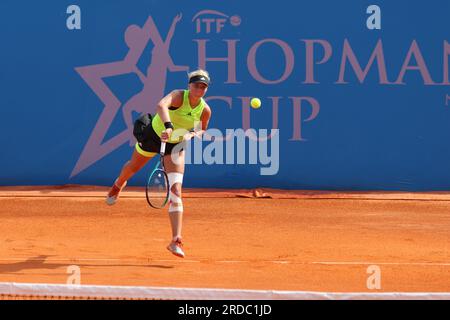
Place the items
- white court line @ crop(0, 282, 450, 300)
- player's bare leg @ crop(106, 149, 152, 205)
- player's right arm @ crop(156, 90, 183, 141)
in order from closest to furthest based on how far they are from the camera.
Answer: white court line @ crop(0, 282, 450, 300) < player's right arm @ crop(156, 90, 183, 141) < player's bare leg @ crop(106, 149, 152, 205)

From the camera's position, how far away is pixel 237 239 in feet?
27.2

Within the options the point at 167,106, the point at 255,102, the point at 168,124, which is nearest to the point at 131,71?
the point at 255,102

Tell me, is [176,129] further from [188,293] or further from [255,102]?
[255,102]

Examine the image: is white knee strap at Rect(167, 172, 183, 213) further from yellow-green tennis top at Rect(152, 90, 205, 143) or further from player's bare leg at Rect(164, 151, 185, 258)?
yellow-green tennis top at Rect(152, 90, 205, 143)

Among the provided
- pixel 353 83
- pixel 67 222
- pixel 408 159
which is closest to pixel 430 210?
pixel 408 159

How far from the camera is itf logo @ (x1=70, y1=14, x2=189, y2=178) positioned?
1149cm

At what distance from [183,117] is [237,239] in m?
1.48

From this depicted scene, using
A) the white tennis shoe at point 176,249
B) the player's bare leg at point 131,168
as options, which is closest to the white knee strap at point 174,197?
the white tennis shoe at point 176,249

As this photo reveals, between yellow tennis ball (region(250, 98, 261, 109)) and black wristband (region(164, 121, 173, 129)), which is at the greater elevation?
yellow tennis ball (region(250, 98, 261, 109))

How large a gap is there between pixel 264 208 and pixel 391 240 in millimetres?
2268

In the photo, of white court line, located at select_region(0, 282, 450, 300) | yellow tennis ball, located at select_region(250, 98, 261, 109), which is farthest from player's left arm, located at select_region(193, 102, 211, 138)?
yellow tennis ball, located at select_region(250, 98, 261, 109)

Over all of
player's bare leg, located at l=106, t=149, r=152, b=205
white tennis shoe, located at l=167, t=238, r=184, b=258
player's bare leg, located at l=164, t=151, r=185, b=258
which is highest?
player's bare leg, located at l=106, t=149, r=152, b=205

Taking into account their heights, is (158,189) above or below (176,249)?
above
